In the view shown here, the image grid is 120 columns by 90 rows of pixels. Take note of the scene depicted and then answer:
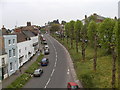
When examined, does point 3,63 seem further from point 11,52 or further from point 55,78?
point 55,78

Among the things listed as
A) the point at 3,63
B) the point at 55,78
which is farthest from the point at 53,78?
the point at 3,63

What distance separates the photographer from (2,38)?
39.6 metres

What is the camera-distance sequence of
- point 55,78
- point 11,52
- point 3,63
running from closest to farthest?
point 55,78 < point 3,63 < point 11,52

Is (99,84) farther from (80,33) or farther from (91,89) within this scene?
(80,33)

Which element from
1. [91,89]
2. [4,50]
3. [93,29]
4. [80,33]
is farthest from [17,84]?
[80,33]

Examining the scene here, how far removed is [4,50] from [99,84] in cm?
2092

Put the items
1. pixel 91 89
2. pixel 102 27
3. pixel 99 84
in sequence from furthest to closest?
pixel 102 27 → pixel 99 84 → pixel 91 89

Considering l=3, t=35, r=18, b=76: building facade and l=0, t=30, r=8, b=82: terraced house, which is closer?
l=0, t=30, r=8, b=82: terraced house

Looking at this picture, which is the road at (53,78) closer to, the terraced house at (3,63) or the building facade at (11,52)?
the terraced house at (3,63)

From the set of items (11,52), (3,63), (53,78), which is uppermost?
(11,52)

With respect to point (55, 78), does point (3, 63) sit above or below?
above

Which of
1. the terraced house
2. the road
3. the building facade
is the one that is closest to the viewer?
the road

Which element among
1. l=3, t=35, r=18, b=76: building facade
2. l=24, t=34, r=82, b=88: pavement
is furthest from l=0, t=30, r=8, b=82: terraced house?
l=24, t=34, r=82, b=88: pavement

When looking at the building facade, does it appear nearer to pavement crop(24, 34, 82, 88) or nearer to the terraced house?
the terraced house
